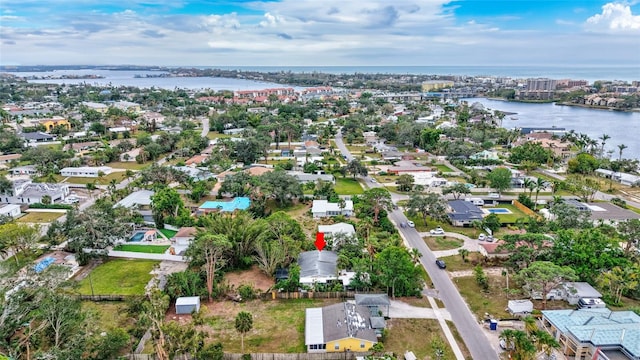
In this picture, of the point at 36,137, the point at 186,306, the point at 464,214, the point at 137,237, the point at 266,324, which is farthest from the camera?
the point at 36,137

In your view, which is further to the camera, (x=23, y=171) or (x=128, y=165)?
(x=128, y=165)

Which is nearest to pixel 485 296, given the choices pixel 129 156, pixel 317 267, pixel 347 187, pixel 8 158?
pixel 317 267

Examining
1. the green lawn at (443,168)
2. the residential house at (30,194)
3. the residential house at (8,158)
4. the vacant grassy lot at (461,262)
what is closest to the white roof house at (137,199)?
the residential house at (30,194)

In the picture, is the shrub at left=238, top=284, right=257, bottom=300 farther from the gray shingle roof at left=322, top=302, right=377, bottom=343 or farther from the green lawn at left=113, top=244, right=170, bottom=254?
the green lawn at left=113, top=244, right=170, bottom=254

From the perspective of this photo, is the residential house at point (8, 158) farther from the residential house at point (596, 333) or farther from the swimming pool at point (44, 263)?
the residential house at point (596, 333)

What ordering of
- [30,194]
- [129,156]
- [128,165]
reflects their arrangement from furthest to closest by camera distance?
[129,156] < [128,165] < [30,194]

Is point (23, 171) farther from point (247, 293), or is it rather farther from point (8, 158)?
point (247, 293)

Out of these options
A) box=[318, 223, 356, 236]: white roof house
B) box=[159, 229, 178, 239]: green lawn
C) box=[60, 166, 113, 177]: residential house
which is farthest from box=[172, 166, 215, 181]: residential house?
box=[318, 223, 356, 236]: white roof house
